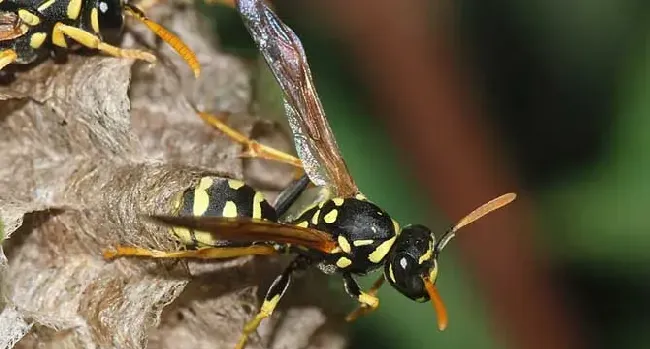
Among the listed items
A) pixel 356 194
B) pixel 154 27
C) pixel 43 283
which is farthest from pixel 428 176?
pixel 43 283

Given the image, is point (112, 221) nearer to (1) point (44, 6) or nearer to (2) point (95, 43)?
(2) point (95, 43)

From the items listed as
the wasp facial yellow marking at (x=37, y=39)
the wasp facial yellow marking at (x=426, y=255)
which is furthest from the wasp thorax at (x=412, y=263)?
the wasp facial yellow marking at (x=37, y=39)

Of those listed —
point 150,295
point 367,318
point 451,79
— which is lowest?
point 367,318

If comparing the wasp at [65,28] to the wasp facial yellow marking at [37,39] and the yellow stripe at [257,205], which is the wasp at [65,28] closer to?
the wasp facial yellow marking at [37,39]

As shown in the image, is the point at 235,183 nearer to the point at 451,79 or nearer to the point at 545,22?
the point at 451,79

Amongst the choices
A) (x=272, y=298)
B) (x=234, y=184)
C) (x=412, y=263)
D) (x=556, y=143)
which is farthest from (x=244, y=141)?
(x=556, y=143)

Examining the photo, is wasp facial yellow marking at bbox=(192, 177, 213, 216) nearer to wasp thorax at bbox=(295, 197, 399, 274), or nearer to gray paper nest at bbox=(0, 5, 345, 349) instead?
gray paper nest at bbox=(0, 5, 345, 349)
